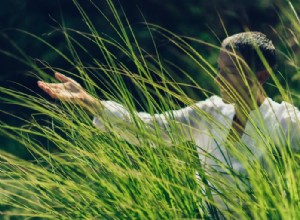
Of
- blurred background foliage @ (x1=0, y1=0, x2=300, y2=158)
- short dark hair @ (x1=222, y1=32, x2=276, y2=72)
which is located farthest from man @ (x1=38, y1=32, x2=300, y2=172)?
blurred background foliage @ (x1=0, y1=0, x2=300, y2=158)

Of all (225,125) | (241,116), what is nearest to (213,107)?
(225,125)

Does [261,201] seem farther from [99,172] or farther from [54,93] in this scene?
[54,93]

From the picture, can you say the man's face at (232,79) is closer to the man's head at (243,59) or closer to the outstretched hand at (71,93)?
the man's head at (243,59)

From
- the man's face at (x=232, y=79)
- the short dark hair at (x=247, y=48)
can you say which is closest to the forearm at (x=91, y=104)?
the man's face at (x=232, y=79)

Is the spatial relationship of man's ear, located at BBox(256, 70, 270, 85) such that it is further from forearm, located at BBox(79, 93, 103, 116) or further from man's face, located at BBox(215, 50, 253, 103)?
forearm, located at BBox(79, 93, 103, 116)

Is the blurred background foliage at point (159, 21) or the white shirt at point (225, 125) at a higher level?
the blurred background foliage at point (159, 21)

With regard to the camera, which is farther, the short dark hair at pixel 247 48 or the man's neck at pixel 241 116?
the short dark hair at pixel 247 48

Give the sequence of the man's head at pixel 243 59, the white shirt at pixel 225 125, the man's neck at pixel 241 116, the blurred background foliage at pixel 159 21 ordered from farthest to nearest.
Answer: the blurred background foliage at pixel 159 21
the man's head at pixel 243 59
the man's neck at pixel 241 116
the white shirt at pixel 225 125

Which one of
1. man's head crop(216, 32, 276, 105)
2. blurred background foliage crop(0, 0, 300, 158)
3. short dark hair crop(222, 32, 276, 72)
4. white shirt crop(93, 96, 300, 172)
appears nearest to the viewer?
white shirt crop(93, 96, 300, 172)

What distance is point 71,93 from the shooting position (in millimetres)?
2199

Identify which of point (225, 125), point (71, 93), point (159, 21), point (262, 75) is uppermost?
point (159, 21)

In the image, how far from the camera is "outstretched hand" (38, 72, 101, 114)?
218 centimetres

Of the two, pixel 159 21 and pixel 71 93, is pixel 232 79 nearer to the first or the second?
pixel 71 93

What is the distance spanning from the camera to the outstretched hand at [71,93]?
2182 millimetres
